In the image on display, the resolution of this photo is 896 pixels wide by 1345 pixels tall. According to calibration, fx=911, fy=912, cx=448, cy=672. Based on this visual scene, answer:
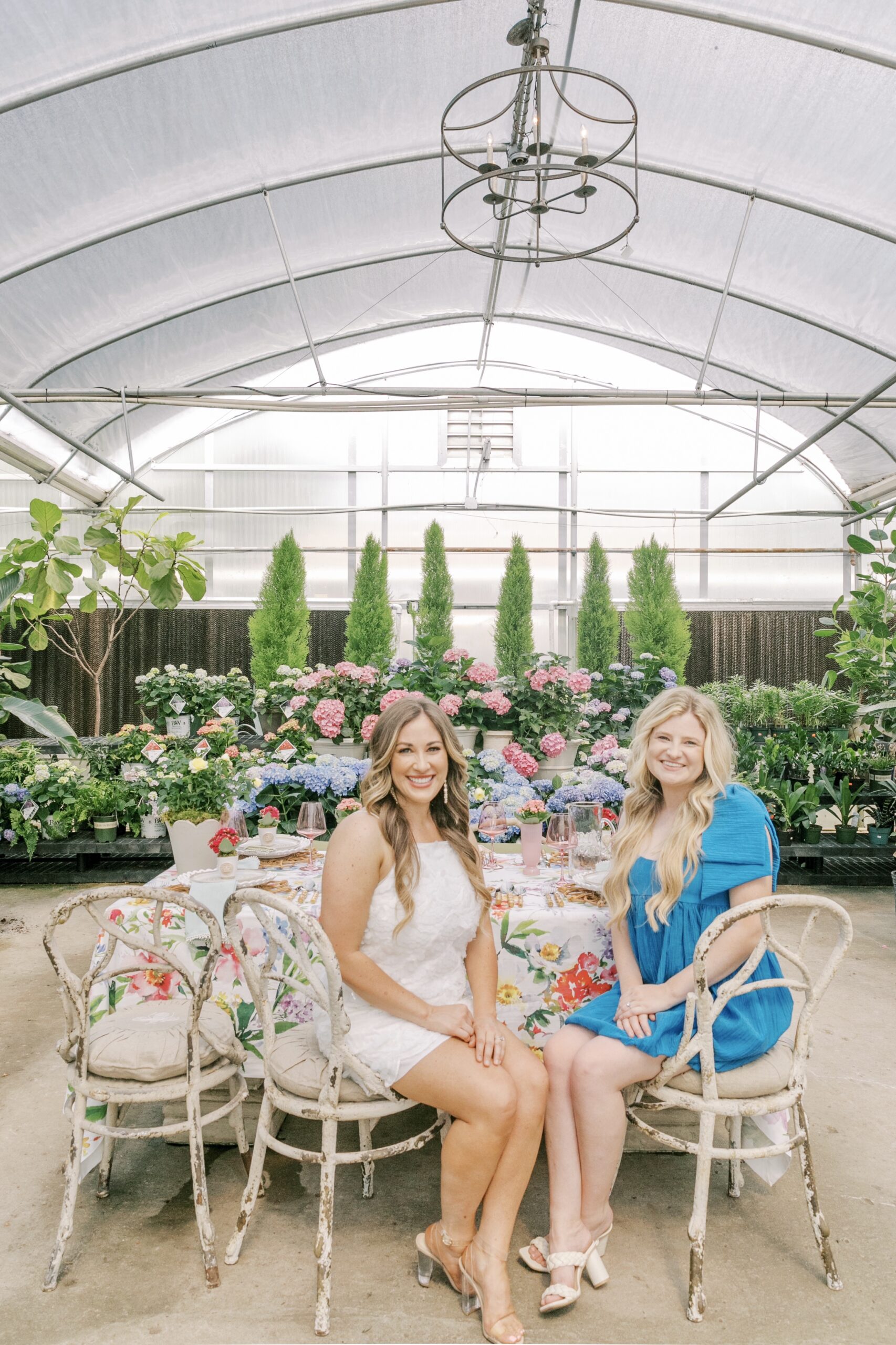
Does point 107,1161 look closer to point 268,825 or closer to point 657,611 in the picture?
point 268,825

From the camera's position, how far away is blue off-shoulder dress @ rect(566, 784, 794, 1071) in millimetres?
1939

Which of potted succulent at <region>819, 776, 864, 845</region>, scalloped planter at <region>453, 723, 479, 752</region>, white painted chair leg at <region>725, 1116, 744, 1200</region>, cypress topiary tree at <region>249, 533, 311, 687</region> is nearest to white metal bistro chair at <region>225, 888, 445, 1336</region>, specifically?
white painted chair leg at <region>725, 1116, 744, 1200</region>

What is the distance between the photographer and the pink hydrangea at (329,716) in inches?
193

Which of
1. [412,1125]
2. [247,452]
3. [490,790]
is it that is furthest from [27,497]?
[412,1125]

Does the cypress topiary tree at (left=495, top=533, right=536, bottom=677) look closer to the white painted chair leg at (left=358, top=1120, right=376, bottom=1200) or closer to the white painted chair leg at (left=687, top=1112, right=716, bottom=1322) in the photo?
the white painted chair leg at (left=358, top=1120, right=376, bottom=1200)

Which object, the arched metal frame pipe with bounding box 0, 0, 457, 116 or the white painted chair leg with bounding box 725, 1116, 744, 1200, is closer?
the white painted chair leg with bounding box 725, 1116, 744, 1200

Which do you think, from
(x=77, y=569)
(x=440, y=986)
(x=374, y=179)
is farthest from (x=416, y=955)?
(x=374, y=179)

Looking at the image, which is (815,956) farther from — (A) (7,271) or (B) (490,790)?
(A) (7,271)

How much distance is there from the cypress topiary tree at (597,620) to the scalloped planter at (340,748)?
7.99 m

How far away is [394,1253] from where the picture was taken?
2.02 m

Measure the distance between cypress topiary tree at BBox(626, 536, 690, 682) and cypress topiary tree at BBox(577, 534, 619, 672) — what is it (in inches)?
11.1

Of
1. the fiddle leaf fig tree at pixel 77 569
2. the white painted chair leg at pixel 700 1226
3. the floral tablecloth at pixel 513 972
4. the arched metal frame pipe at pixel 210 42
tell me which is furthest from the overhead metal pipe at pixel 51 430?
the white painted chair leg at pixel 700 1226

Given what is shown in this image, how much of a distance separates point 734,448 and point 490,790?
11.1 meters

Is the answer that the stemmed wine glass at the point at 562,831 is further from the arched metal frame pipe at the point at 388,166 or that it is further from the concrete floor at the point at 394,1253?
the arched metal frame pipe at the point at 388,166
